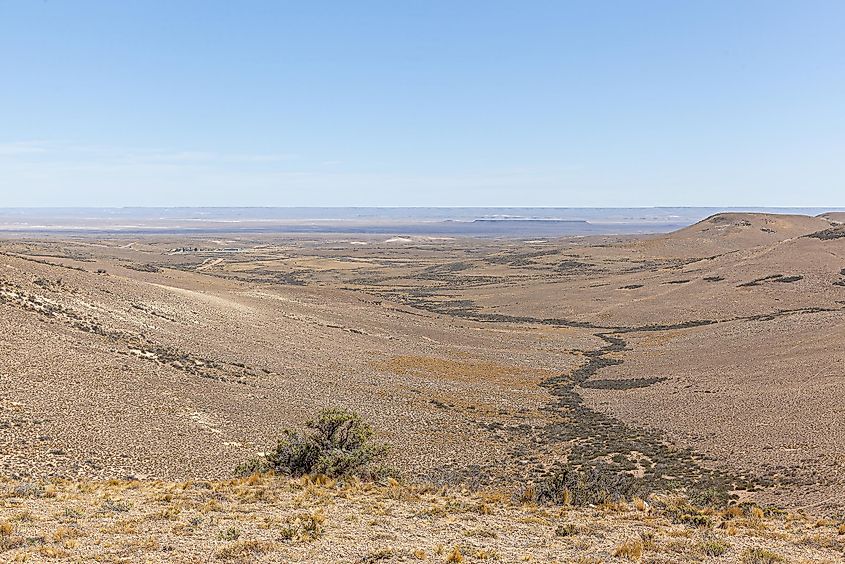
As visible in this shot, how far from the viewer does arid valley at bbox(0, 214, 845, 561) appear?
21672mm

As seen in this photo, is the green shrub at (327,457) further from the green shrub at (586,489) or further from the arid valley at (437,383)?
the green shrub at (586,489)

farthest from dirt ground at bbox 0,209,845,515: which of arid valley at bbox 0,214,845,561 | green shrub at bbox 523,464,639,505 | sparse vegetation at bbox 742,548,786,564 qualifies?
sparse vegetation at bbox 742,548,786,564

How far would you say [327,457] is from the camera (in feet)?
64.5

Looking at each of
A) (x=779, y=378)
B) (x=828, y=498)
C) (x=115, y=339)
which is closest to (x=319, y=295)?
(x=115, y=339)

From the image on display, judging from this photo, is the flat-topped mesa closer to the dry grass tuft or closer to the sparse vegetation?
the sparse vegetation

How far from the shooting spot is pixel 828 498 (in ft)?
60.2

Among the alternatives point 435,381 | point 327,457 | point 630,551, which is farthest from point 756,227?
point 630,551

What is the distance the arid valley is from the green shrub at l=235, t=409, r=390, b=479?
1.50m

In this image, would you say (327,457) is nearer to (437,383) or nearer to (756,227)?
(437,383)

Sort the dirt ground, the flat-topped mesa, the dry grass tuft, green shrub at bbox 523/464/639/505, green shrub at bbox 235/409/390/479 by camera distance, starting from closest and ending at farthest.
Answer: the dry grass tuft, green shrub at bbox 523/464/639/505, green shrub at bbox 235/409/390/479, the dirt ground, the flat-topped mesa

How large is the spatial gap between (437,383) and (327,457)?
1776cm

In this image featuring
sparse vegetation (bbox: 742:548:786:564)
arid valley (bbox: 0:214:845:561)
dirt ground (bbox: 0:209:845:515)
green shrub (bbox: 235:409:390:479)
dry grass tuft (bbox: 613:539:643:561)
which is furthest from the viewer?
dirt ground (bbox: 0:209:845:515)

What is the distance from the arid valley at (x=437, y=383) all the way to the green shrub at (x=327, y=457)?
1.50 m

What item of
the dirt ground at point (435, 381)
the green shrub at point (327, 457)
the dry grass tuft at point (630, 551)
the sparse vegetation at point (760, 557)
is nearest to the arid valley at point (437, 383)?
the dirt ground at point (435, 381)
